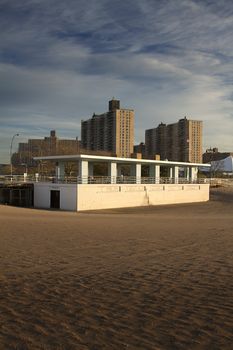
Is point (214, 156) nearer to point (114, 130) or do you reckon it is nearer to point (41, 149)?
point (114, 130)

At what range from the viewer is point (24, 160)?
108 m

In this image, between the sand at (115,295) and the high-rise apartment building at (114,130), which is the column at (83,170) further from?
the high-rise apartment building at (114,130)

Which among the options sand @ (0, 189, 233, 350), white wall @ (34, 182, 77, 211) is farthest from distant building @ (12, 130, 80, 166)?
sand @ (0, 189, 233, 350)

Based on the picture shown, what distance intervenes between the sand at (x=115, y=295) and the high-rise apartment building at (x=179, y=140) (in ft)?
369

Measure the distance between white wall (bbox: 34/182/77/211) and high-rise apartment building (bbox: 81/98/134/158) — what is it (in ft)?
213

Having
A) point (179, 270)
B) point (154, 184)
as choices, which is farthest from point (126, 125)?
point (179, 270)

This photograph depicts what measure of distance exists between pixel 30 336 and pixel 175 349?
2.14 meters

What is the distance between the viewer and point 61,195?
3816 centimetres

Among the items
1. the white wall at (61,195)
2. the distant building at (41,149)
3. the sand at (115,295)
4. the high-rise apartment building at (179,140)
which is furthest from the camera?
the high-rise apartment building at (179,140)

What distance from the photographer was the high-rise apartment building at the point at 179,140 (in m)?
125

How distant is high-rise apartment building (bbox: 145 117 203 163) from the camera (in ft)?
410

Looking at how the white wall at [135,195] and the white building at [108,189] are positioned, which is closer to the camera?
the white building at [108,189]

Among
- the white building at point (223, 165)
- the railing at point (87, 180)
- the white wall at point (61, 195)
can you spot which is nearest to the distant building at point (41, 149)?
the white building at point (223, 165)

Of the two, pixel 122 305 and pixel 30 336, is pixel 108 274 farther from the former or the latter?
pixel 30 336
